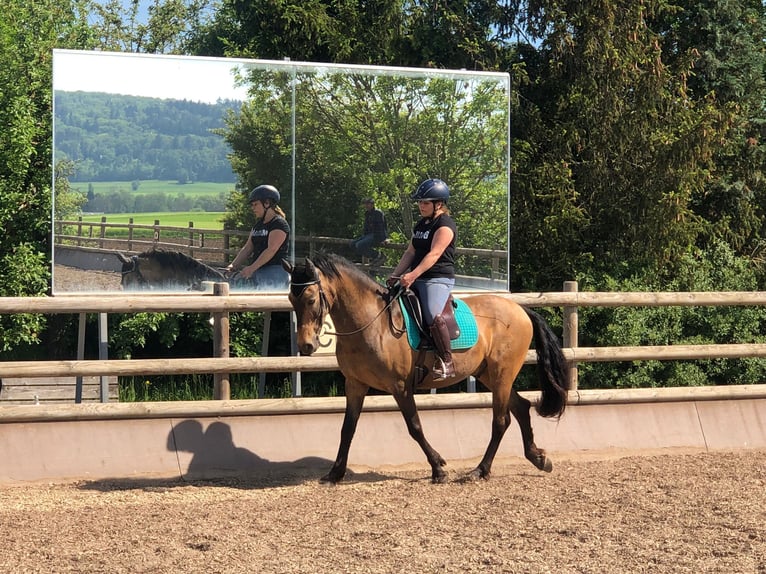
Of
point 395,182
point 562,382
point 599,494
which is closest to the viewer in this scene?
point 599,494

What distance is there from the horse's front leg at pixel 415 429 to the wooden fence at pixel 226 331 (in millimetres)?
1036

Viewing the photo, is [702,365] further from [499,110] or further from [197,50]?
[197,50]

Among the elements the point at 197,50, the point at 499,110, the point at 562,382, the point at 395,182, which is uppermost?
the point at 197,50

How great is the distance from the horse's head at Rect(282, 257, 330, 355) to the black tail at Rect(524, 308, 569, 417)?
2.26m

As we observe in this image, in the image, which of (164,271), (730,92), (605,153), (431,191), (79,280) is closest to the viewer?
(431,191)

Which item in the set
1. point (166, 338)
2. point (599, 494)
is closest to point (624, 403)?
point (599, 494)

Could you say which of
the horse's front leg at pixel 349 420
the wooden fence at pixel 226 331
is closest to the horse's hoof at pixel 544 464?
the wooden fence at pixel 226 331

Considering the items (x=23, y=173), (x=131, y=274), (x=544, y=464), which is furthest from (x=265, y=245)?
(x=23, y=173)

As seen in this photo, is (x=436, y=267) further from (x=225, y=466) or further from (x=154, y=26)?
(x=154, y=26)

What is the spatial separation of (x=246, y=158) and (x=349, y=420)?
417cm

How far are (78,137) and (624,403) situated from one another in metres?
6.26

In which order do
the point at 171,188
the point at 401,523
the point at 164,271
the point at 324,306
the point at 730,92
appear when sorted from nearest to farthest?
the point at 401,523 < the point at 324,306 < the point at 164,271 < the point at 171,188 < the point at 730,92

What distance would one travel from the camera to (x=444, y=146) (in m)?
12.4

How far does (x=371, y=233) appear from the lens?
11945 millimetres
